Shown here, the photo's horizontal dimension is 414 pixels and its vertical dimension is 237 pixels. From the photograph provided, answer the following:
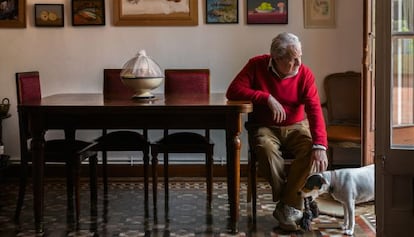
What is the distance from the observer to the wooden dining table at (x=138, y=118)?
3.51m

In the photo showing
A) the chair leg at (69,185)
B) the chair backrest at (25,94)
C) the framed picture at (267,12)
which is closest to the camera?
the chair backrest at (25,94)

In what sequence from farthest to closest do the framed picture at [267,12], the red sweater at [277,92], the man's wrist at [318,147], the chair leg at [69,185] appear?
Result: the framed picture at [267,12] < the chair leg at [69,185] < the red sweater at [277,92] < the man's wrist at [318,147]

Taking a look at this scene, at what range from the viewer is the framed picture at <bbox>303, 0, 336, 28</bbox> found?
4969mm

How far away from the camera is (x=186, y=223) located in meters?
3.84

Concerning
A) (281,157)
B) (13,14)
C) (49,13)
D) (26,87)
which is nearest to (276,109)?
(281,157)

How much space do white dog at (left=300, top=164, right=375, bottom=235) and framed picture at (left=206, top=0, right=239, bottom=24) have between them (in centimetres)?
187

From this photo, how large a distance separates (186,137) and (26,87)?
112 cm

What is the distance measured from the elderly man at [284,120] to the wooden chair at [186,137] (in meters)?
0.37

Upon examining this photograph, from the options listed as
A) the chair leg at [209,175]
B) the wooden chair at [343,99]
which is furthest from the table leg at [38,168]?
the wooden chair at [343,99]

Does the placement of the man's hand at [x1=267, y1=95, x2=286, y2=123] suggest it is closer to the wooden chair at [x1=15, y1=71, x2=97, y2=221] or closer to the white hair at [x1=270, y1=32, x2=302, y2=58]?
the white hair at [x1=270, y1=32, x2=302, y2=58]

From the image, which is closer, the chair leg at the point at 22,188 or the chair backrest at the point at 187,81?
the chair leg at the point at 22,188

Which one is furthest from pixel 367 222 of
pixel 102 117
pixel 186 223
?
pixel 102 117

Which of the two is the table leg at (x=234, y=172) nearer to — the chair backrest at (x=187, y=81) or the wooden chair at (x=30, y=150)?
the wooden chair at (x=30, y=150)

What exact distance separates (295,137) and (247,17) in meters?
1.52
